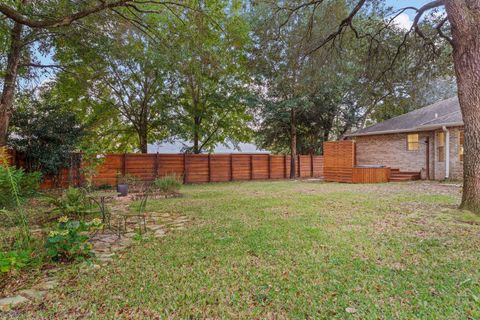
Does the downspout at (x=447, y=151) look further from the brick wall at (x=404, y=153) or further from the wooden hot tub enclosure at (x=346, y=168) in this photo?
the wooden hot tub enclosure at (x=346, y=168)

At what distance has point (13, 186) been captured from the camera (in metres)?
2.98

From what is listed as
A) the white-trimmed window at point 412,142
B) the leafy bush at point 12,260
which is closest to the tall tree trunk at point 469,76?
the leafy bush at point 12,260

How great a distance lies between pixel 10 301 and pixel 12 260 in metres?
0.37

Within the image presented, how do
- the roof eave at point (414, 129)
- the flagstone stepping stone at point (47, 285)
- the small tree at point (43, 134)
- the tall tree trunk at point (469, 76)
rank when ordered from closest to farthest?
the flagstone stepping stone at point (47, 285) → the tall tree trunk at point (469, 76) → the small tree at point (43, 134) → the roof eave at point (414, 129)

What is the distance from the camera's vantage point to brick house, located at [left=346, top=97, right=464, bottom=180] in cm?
1086

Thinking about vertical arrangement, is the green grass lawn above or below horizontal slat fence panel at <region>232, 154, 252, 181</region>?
below

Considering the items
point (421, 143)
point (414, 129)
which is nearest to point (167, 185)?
point (414, 129)

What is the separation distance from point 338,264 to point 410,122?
1282cm

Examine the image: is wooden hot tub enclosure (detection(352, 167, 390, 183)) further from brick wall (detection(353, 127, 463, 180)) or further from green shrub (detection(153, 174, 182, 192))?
green shrub (detection(153, 174, 182, 192))

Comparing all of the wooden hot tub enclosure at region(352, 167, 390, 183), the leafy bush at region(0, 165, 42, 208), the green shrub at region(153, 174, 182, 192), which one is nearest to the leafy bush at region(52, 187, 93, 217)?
the leafy bush at region(0, 165, 42, 208)

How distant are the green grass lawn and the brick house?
26.9 feet

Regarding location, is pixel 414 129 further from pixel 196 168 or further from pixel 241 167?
pixel 196 168

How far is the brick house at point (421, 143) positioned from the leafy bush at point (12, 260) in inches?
535

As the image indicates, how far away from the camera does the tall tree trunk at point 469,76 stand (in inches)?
181
